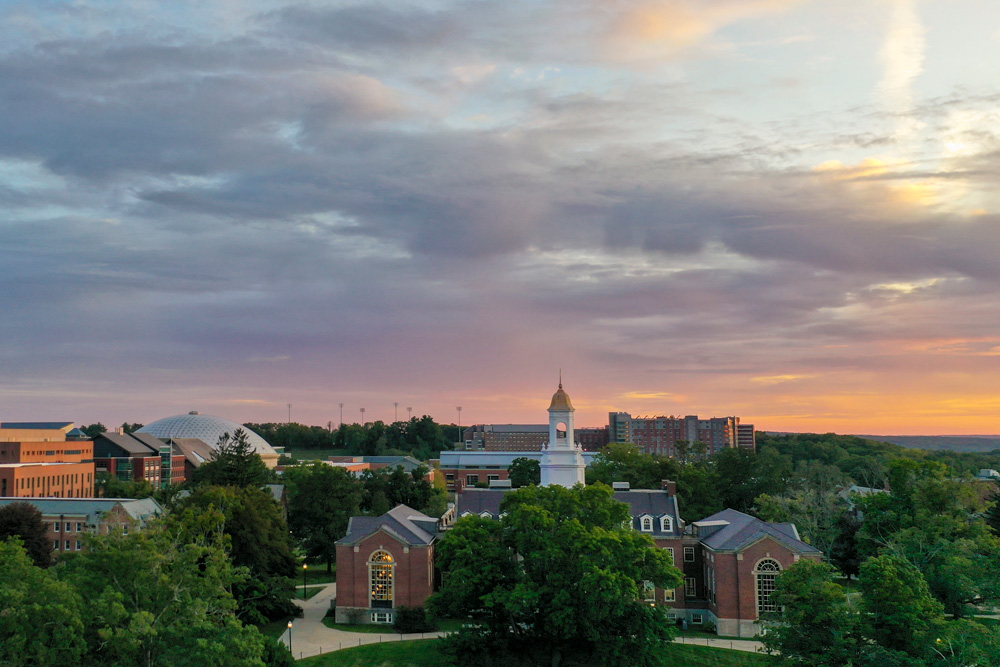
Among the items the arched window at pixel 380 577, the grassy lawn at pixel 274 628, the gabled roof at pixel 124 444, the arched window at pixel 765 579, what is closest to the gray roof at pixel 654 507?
the arched window at pixel 765 579

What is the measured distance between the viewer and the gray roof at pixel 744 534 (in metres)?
59.2

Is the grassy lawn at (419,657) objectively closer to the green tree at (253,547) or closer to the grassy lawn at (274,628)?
the grassy lawn at (274,628)

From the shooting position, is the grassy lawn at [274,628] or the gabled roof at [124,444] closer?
the grassy lawn at [274,628]

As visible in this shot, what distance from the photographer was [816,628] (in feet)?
133

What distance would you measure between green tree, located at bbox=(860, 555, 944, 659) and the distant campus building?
14.8m

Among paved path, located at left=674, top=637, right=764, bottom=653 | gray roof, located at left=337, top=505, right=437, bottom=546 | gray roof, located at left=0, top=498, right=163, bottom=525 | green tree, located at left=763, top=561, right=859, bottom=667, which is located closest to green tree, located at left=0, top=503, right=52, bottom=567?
gray roof, located at left=0, top=498, right=163, bottom=525

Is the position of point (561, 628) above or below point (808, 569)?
below

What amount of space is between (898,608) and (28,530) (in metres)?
66.2

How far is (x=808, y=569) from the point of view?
42.2m

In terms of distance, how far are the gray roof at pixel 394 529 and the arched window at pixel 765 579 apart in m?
25.0

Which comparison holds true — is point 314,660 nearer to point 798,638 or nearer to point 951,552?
point 798,638

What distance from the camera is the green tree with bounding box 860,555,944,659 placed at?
39.3 meters

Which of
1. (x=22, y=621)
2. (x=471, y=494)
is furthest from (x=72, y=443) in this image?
(x=22, y=621)

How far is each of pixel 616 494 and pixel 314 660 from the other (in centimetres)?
2826
